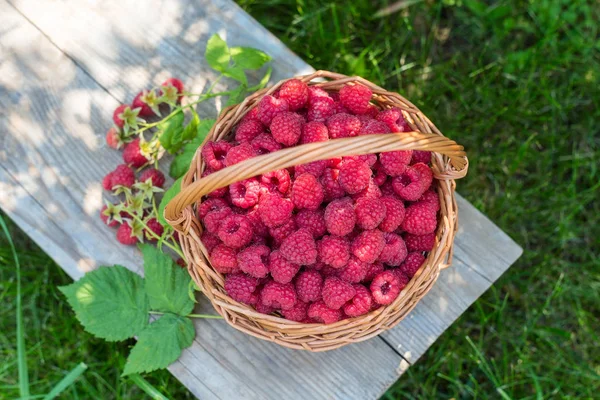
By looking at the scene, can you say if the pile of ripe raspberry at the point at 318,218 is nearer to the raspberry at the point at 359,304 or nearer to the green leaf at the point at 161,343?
the raspberry at the point at 359,304

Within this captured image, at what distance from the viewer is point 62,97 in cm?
185

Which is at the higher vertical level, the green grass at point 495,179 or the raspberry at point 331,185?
the raspberry at point 331,185

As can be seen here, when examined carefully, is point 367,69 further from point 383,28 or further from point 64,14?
point 64,14

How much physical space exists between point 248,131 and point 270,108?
8 cm

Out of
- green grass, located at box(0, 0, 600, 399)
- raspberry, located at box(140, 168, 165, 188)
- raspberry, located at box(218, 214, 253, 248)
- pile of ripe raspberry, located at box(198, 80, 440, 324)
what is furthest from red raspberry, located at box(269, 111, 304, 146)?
green grass, located at box(0, 0, 600, 399)

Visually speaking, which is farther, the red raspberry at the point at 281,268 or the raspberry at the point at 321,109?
the raspberry at the point at 321,109

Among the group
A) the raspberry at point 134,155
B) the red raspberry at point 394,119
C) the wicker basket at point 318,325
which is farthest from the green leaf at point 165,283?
the red raspberry at point 394,119

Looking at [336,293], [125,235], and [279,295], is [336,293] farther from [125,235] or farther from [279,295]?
[125,235]

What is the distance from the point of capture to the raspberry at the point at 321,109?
1.46m

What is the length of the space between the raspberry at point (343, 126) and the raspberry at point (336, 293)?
35cm

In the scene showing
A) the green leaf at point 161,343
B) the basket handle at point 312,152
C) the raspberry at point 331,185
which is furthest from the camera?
the green leaf at point 161,343

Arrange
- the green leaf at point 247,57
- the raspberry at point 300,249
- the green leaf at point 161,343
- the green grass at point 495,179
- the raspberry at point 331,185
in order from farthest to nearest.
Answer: the green grass at point 495,179
the green leaf at point 247,57
the green leaf at point 161,343
the raspberry at point 331,185
the raspberry at point 300,249

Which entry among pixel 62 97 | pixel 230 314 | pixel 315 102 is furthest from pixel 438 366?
pixel 62 97

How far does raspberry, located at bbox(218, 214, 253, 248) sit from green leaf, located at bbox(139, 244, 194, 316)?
0.35 metres
